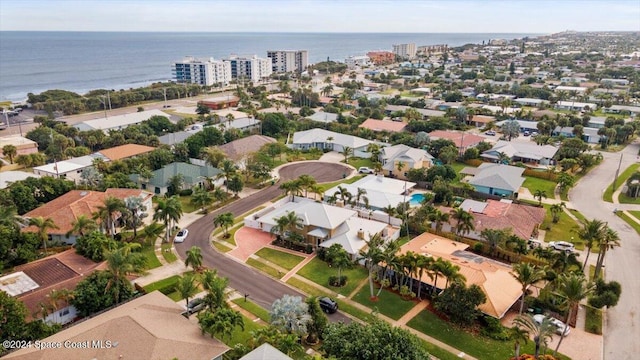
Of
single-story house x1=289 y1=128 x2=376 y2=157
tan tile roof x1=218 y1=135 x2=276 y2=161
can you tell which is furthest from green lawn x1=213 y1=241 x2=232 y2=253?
single-story house x1=289 y1=128 x2=376 y2=157

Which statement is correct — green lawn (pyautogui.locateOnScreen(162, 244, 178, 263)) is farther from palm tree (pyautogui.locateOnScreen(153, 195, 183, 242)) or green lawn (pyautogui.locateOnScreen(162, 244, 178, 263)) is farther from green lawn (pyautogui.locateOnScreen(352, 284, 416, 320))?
green lawn (pyautogui.locateOnScreen(352, 284, 416, 320))

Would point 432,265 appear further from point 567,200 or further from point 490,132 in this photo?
point 490,132

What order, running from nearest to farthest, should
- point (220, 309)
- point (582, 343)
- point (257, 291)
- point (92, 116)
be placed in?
point (220, 309) → point (582, 343) → point (257, 291) → point (92, 116)

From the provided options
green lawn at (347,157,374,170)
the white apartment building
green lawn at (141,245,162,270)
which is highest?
the white apartment building

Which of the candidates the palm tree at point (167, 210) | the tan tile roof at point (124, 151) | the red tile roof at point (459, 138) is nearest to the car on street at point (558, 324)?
the palm tree at point (167, 210)

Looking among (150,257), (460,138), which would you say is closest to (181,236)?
(150,257)

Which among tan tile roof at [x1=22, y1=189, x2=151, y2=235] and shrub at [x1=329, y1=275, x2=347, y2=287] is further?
tan tile roof at [x1=22, y1=189, x2=151, y2=235]

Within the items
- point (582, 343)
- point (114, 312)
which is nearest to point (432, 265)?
point (582, 343)
